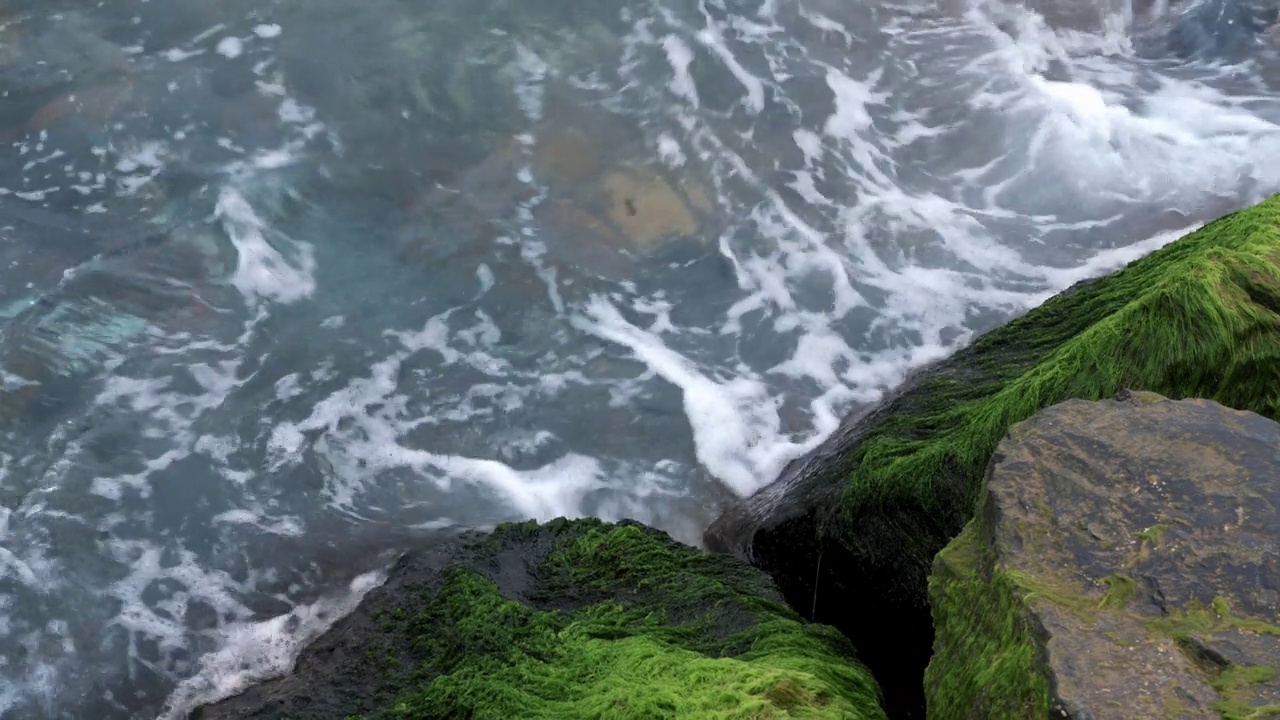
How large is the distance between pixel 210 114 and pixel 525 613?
18.1 feet

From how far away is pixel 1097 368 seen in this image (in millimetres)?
4305

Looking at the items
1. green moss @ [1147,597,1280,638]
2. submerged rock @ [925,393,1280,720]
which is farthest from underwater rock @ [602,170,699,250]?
green moss @ [1147,597,1280,638]

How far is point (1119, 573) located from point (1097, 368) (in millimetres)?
1530

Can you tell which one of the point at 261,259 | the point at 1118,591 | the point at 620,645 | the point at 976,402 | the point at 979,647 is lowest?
the point at 261,259

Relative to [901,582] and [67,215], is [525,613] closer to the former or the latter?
[901,582]

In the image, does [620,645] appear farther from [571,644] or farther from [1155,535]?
[1155,535]

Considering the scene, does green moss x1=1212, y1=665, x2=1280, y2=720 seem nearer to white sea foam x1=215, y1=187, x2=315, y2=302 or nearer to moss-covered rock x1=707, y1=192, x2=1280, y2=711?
moss-covered rock x1=707, y1=192, x2=1280, y2=711

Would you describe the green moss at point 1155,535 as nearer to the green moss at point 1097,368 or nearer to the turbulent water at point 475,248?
the green moss at point 1097,368

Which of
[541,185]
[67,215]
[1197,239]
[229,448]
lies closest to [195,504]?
[229,448]

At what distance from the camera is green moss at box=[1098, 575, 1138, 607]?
114 inches

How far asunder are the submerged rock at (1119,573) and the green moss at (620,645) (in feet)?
1.94

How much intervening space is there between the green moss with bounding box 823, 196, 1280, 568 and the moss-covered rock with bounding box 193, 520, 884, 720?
72cm

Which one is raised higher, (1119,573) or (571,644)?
(1119,573)

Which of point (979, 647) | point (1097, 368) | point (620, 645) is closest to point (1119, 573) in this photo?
point (979, 647)
